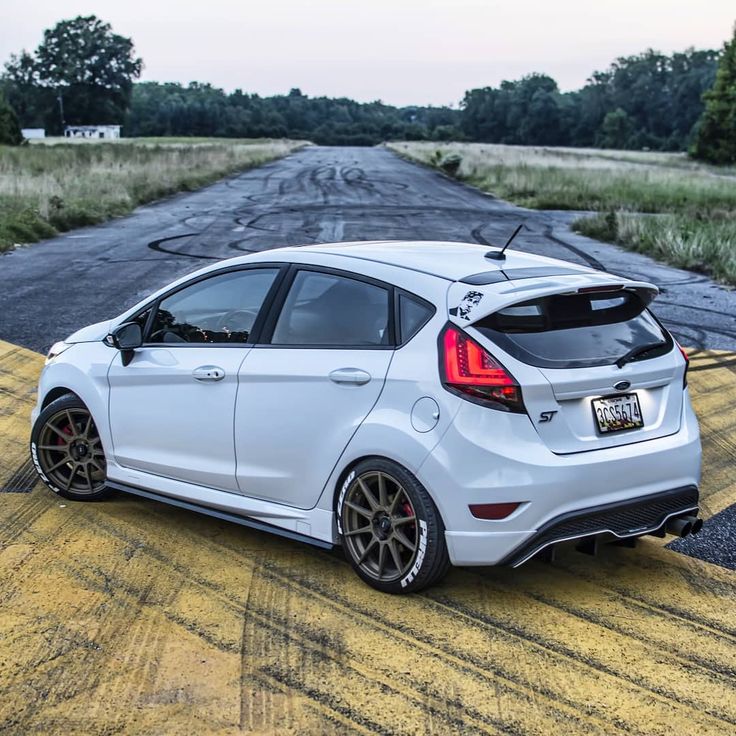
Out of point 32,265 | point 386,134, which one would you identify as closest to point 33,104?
point 386,134

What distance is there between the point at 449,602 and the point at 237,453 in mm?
1295

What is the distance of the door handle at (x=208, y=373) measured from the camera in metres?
4.99

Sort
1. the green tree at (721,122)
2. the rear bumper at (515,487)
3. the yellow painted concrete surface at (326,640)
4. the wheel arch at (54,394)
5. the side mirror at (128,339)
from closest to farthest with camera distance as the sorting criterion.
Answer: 1. the yellow painted concrete surface at (326,640)
2. the rear bumper at (515,487)
3. the side mirror at (128,339)
4. the wheel arch at (54,394)
5. the green tree at (721,122)

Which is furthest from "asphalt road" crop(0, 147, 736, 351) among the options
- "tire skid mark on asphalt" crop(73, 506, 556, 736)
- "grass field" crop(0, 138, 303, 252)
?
"tire skid mark on asphalt" crop(73, 506, 556, 736)

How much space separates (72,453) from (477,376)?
2.76m

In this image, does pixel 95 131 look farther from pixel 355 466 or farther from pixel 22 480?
pixel 355 466

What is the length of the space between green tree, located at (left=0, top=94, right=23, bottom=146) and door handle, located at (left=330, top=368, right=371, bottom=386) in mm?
63348

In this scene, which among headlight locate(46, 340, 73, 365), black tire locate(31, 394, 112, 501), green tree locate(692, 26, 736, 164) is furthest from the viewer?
green tree locate(692, 26, 736, 164)

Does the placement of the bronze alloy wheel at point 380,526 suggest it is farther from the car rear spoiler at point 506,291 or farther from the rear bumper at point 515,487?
the car rear spoiler at point 506,291

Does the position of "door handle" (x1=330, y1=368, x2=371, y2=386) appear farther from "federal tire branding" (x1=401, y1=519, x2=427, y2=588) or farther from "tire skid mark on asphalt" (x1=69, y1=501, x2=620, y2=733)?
"tire skid mark on asphalt" (x1=69, y1=501, x2=620, y2=733)

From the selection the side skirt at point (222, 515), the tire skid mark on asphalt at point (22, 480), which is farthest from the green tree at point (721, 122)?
the side skirt at point (222, 515)

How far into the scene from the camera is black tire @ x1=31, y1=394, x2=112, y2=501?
573cm

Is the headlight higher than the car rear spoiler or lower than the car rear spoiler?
lower

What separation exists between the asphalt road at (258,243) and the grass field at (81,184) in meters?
0.68
